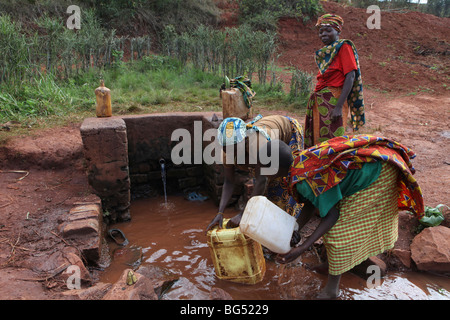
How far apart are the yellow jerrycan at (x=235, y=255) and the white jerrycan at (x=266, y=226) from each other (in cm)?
39

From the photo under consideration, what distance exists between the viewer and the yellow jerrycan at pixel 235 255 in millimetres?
2340

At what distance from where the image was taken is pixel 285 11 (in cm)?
1516

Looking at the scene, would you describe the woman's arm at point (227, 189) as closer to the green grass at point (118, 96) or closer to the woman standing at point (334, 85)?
the woman standing at point (334, 85)

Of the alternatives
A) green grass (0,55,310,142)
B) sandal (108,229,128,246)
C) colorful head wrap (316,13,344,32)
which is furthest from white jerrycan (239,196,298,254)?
green grass (0,55,310,142)

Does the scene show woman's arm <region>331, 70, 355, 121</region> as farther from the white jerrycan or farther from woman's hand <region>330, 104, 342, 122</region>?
the white jerrycan

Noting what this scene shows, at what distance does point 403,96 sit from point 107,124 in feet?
25.9

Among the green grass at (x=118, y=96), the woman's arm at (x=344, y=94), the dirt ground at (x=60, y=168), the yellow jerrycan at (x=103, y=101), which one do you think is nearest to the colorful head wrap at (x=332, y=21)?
the woman's arm at (x=344, y=94)

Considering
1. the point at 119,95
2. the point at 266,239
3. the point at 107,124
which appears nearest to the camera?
the point at 266,239

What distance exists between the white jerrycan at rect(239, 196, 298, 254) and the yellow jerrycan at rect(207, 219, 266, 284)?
0.39 m

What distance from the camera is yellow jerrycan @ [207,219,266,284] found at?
7.68 feet

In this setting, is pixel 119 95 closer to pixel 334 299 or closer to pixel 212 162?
pixel 212 162

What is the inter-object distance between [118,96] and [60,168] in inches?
88.9

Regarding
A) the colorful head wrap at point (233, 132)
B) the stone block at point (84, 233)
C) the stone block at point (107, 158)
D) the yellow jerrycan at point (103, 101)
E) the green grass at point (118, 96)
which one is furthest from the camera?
the green grass at point (118, 96)

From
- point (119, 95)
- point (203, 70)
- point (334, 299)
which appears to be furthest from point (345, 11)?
point (334, 299)
